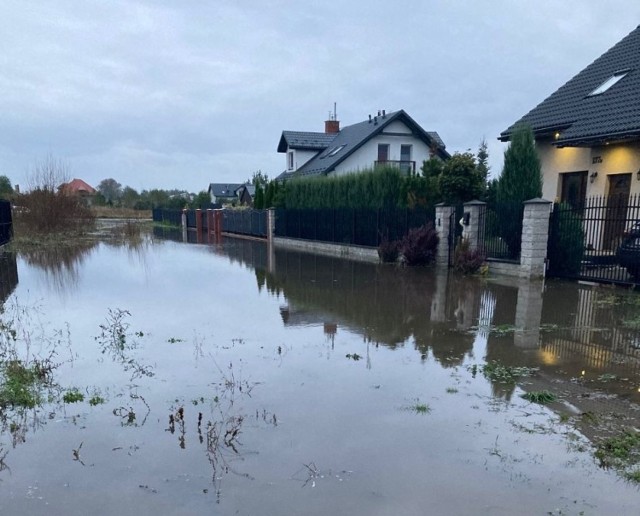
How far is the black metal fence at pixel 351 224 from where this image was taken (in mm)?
16328

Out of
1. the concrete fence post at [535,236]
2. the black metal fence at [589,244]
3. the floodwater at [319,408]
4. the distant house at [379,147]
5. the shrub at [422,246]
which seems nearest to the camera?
the floodwater at [319,408]

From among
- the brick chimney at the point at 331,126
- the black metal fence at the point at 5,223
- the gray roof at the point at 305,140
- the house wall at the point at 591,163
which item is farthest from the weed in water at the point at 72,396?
the brick chimney at the point at 331,126

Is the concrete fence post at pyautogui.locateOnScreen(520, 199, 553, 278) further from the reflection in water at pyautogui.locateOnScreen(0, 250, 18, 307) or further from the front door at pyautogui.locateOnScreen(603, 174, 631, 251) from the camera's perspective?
the reflection in water at pyautogui.locateOnScreen(0, 250, 18, 307)

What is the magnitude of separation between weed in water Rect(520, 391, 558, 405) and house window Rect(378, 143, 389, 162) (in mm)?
27328

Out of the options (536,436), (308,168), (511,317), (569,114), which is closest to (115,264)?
(511,317)

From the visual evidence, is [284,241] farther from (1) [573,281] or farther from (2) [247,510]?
(2) [247,510]

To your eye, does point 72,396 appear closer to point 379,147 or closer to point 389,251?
point 389,251

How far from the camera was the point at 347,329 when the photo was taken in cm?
746

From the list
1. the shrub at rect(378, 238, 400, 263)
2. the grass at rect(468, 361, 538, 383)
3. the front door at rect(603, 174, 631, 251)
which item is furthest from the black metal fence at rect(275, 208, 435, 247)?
the grass at rect(468, 361, 538, 383)

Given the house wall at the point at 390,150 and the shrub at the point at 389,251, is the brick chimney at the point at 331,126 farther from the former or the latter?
the shrub at the point at 389,251

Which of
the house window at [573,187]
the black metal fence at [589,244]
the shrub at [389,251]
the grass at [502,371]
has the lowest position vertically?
the grass at [502,371]

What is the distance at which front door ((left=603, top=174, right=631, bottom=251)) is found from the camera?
11083mm

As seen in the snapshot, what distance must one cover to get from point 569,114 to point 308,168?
20.3 meters

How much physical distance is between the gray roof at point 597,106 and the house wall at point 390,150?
43.6 ft
